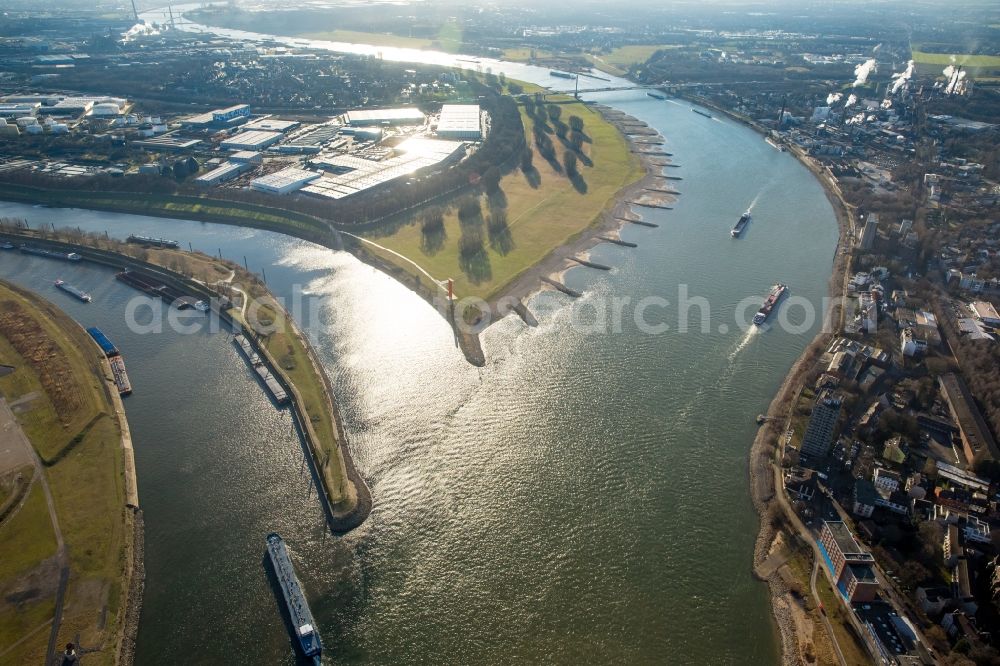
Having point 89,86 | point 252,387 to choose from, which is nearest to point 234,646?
point 252,387

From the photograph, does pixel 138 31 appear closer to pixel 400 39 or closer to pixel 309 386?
pixel 400 39

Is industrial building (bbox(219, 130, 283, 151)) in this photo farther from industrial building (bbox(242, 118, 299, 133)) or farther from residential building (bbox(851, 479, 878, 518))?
residential building (bbox(851, 479, 878, 518))

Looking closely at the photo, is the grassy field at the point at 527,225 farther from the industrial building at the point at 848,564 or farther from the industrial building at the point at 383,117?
the industrial building at the point at 848,564

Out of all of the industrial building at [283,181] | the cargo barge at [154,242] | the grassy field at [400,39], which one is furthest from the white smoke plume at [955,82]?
the cargo barge at [154,242]

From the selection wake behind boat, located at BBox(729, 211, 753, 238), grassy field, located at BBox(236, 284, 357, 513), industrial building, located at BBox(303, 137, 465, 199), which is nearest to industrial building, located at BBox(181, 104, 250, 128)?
industrial building, located at BBox(303, 137, 465, 199)

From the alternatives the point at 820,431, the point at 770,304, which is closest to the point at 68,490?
the point at 820,431

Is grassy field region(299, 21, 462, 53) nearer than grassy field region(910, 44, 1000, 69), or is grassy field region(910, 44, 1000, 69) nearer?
grassy field region(910, 44, 1000, 69)
